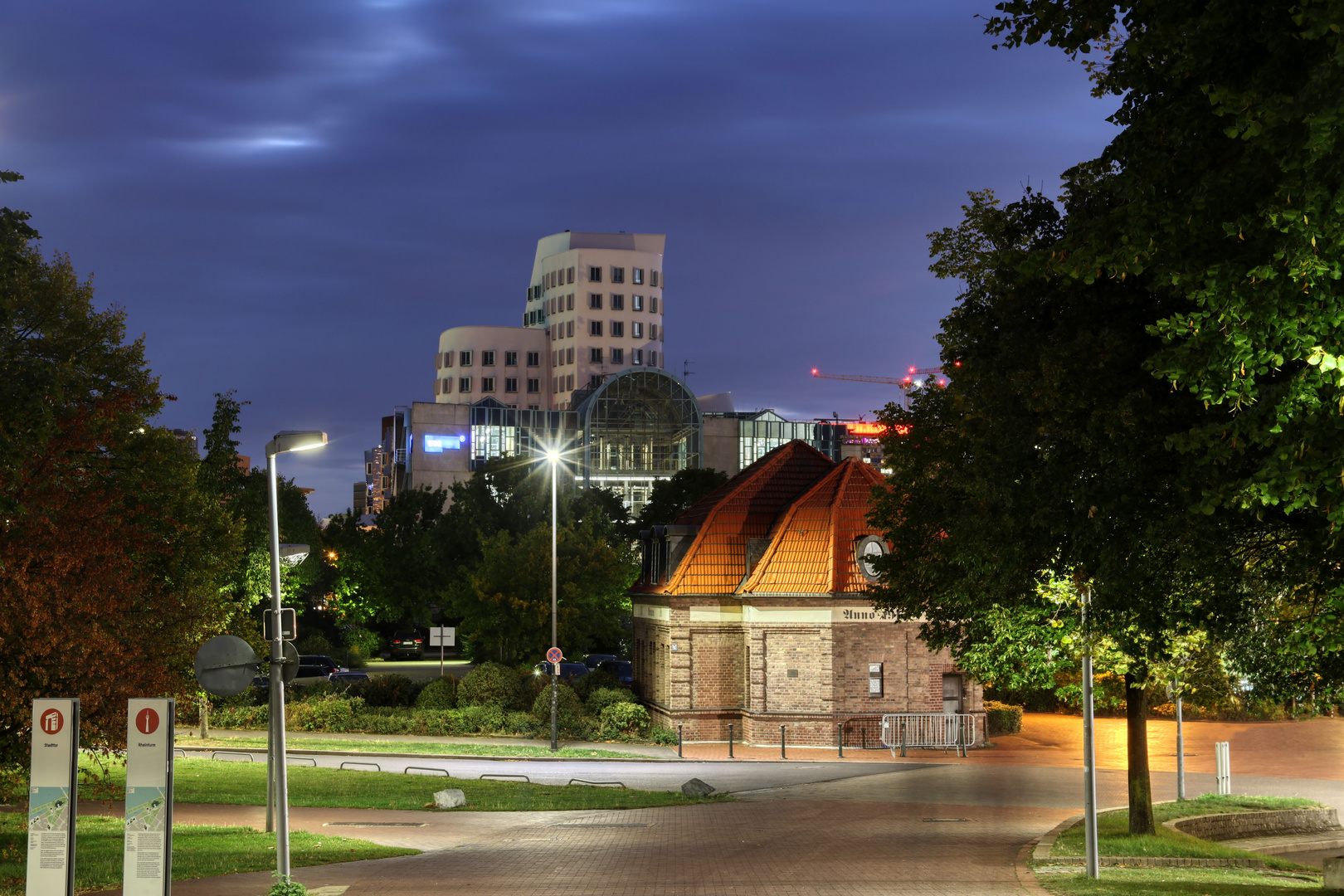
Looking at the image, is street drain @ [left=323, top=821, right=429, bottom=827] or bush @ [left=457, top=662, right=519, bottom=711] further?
bush @ [left=457, top=662, right=519, bottom=711]

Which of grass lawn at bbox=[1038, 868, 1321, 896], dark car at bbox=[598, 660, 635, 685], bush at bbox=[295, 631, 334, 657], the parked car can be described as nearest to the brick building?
dark car at bbox=[598, 660, 635, 685]

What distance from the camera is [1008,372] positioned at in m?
14.4

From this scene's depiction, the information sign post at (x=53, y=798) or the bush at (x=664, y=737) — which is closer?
the information sign post at (x=53, y=798)

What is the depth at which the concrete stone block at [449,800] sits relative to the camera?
23.4 m

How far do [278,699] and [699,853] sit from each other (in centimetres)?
707

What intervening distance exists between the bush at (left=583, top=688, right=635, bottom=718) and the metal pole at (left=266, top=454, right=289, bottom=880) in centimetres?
2487

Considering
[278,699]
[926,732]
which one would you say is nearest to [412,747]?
[926,732]

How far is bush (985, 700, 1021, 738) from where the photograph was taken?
40.8m

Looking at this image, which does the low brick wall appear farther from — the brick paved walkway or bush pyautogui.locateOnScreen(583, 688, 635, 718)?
bush pyautogui.locateOnScreen(583, 688, 635, 718)

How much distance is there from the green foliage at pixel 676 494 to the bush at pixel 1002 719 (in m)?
39.2

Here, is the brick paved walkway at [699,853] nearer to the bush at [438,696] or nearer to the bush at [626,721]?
the bush at [626,721]

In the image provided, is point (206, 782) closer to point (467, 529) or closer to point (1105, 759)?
point (1105, 759)

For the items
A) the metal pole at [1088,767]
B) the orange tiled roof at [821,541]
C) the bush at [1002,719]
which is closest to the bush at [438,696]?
the orange tiled roof at [821,541]

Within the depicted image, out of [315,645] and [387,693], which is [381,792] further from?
[315,645]
